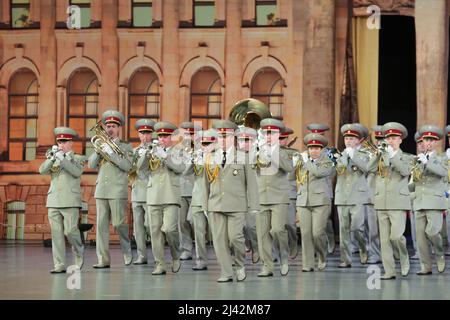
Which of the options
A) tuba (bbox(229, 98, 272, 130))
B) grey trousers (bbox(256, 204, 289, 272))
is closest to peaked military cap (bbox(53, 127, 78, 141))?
grey trousers (bbox(256, 204, 289, 272))

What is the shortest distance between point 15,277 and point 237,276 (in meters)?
3.29

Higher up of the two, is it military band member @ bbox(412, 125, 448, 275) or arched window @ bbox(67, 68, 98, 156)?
arched window @ bbox(67, 68, 98, 156)

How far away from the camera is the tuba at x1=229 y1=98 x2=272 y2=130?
24812 millimetres

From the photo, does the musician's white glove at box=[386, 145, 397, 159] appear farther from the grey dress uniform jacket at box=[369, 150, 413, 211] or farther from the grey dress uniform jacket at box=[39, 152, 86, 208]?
the grey dress uniform jacket at box=[39, 152, 86, 208]

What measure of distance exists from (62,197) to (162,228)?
1598 millimetres

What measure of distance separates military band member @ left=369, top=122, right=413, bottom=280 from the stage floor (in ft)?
1.62

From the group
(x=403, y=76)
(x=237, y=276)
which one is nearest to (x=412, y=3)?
(x=403, y=76)

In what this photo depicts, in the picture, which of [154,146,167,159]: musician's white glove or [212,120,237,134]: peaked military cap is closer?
[212,120,237,134]: peaked military cap

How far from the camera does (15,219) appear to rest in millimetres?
35625

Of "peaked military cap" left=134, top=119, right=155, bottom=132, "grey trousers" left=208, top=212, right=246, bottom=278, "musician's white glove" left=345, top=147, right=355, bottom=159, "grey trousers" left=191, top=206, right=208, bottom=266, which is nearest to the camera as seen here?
"grey trousers" left=208, top=212, right=246, bottom=278

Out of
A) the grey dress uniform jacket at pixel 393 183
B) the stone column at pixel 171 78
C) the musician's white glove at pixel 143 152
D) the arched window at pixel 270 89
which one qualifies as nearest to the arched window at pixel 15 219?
the stone column at pixel 171 78

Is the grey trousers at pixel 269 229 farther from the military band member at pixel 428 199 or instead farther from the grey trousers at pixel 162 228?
the military band member at pixel 428 199

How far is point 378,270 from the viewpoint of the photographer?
19.7 meters
